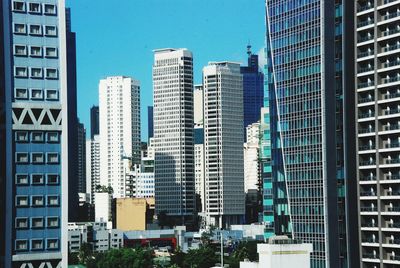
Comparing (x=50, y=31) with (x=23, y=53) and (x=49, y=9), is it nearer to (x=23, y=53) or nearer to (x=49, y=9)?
(x=49, y=9)

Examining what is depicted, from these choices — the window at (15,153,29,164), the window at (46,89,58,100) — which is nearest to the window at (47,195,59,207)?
the window at (15,153,29,164)

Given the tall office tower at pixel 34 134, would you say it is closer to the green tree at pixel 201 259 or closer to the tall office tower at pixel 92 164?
the green tree at pixel 201 259

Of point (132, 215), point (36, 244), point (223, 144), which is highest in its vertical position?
point (223, 144)

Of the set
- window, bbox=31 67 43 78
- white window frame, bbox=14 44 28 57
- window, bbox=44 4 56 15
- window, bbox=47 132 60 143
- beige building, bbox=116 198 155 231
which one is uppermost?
window, bbox=44 4 56 15

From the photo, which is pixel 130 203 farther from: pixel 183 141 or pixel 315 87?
pixel 315 87

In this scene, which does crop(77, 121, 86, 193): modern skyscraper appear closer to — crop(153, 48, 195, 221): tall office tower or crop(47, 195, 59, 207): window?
crop(153, 48, 195, 221): tall office tower

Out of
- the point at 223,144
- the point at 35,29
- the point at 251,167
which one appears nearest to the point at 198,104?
the point at 251,167
